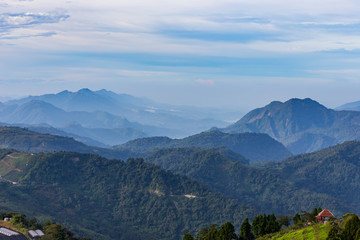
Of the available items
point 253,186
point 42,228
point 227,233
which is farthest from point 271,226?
point 253,186

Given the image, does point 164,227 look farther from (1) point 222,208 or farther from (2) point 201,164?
(2) point 201,164

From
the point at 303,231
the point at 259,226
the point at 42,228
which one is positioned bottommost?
the point at 42,228

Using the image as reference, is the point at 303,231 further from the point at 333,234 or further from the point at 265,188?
the point at 265,188

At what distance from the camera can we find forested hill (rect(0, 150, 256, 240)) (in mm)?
115562

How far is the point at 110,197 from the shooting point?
134 metres

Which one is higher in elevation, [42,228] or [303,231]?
[303,231]

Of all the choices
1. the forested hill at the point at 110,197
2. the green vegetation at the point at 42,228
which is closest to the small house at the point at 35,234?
the green vegetation at the point at 42,228

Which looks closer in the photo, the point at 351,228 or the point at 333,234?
the point at 351,228

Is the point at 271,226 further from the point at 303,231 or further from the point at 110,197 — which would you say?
the point at 110,197

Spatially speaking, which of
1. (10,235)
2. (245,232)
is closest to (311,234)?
(245,232)

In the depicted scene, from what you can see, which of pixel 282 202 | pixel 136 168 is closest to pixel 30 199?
pixel 136 168

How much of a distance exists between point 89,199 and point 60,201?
1087 centimetres

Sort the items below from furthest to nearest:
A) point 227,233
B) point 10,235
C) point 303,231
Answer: point 10,235, point 227,233, point 303,231

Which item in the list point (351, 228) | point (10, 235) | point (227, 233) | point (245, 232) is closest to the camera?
point (351, 228)
